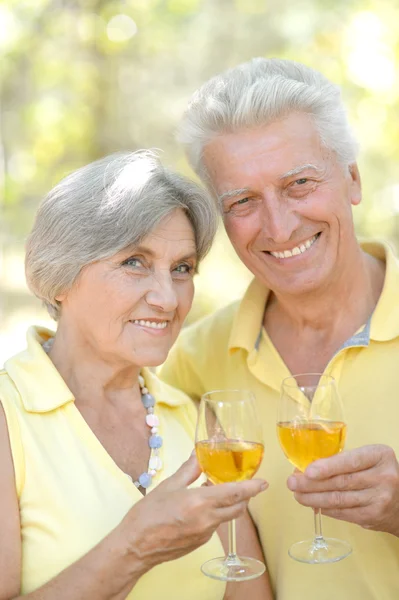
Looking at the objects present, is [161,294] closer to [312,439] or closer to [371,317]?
[312,439]

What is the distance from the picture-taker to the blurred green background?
8.66 metres

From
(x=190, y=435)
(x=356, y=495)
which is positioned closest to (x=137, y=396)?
(x=190, y=435)

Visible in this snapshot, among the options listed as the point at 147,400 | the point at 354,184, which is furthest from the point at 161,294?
→ the point at 354,184

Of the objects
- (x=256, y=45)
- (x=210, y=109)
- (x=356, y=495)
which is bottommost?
(x=356, y=495)

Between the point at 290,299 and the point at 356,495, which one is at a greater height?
the point at 290,299

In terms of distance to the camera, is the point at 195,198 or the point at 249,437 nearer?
the point at 249,437

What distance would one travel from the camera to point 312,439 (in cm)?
255

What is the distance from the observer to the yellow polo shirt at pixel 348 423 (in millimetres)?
3064

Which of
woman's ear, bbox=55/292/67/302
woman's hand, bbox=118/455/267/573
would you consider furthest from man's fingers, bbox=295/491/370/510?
woman's ear, bbox=55/292/67/302

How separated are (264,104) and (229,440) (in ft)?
4.65

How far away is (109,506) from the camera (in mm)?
2768

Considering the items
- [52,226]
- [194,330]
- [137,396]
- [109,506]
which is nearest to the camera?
[109,506]

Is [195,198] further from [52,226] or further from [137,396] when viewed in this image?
[137,396]

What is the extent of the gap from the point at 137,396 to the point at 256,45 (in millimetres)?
8375
